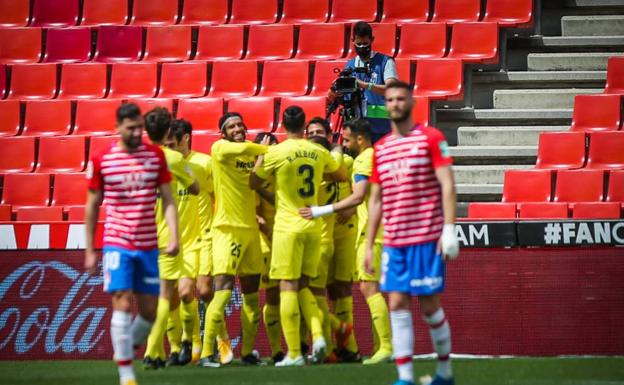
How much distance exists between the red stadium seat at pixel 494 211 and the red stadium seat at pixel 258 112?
10.1 feet

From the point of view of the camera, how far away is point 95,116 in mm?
15961

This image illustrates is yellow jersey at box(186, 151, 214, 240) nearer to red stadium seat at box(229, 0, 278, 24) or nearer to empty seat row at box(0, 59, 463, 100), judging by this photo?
empty seat row at box(0, 59, 463, 100)

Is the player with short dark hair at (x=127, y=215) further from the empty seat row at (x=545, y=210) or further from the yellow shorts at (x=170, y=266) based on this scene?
the empty seat row at (x=545, y=210)

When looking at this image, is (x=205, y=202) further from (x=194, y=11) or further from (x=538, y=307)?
(x=194, y=11)

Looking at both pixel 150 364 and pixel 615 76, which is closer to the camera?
pixel 150 364

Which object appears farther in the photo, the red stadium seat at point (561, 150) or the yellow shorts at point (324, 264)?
the red stadium seat at point (561, 150)

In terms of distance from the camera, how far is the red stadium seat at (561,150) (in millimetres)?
13977

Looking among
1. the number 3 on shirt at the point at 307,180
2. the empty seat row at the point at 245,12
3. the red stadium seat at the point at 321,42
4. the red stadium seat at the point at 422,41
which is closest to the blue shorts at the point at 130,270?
the number 3 on shirt at the point at 307,180

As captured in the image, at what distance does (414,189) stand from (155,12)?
10.4 m

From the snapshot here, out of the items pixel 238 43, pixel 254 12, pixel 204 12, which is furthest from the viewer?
pixel 204 12

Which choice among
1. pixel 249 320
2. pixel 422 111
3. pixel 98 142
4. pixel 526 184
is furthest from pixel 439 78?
pixel 249 320

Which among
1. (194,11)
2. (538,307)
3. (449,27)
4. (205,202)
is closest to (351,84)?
(205,202)

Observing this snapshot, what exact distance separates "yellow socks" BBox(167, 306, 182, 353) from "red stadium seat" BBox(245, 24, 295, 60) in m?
5.99

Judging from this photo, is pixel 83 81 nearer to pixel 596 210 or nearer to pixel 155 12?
pixel 155 12
